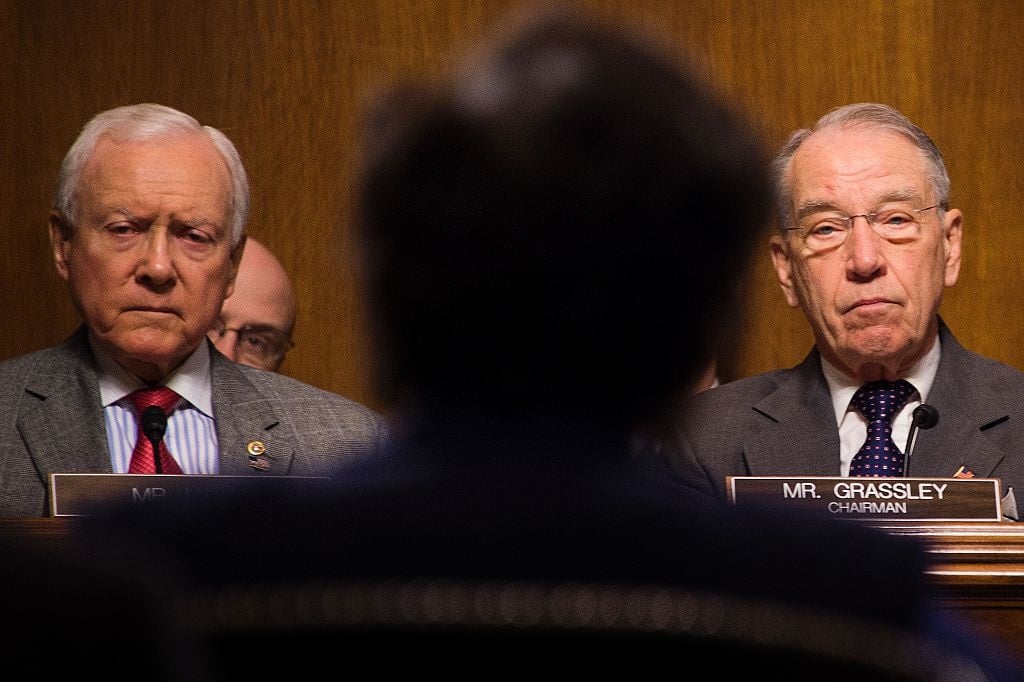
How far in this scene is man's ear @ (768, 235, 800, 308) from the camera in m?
3.79

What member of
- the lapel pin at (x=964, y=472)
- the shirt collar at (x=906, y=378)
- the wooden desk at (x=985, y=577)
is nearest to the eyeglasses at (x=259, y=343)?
the shirt collar at (x=906, y=378)

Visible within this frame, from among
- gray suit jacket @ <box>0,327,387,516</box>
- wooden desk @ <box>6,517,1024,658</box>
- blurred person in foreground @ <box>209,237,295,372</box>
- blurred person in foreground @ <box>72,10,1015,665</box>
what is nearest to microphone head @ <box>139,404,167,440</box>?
gray suit jacket @ <box>0,327,387,516</box>

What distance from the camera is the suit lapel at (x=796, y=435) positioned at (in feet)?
11.1

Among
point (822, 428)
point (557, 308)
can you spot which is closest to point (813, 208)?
point (822, 428)

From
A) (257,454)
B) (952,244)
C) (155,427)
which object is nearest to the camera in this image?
(155,427)

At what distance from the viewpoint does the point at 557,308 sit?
3.53ft

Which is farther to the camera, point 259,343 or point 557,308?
point 259,343

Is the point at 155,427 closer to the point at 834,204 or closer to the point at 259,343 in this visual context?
the point at 259,343

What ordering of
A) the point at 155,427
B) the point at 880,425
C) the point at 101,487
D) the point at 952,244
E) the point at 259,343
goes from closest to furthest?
1. the point at 101,487
2. the point at 155,427
3. the point at 880,425
4. the point at 952,244
5. the point at 259,343

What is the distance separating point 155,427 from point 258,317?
1455 mm

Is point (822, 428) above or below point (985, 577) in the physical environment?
above

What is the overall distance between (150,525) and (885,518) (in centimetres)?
192

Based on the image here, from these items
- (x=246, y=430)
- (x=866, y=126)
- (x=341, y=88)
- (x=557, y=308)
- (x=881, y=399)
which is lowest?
→ (x=557, y=308)

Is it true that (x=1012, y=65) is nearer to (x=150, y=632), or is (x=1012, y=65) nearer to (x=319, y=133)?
(x=319, y=133)
